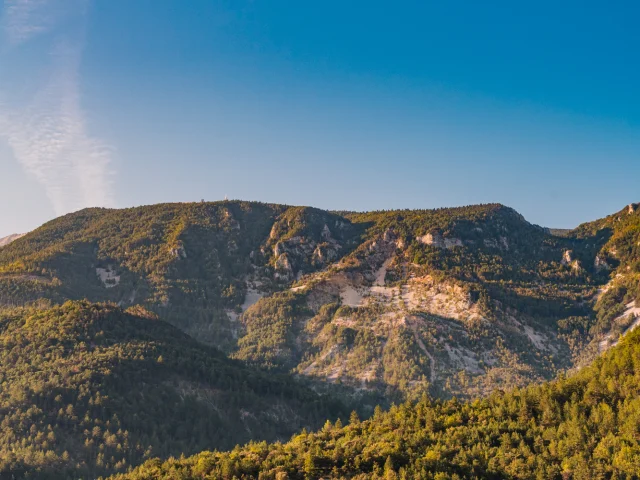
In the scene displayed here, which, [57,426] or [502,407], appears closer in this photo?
[502,407]

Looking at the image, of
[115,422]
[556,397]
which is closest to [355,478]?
[556,397]

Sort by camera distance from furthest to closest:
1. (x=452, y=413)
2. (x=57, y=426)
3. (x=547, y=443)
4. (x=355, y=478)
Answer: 1. (x=57, y=426)
2. (x=452, y=413)
3. (x=547, y=443)
4. (x=355, y=478)

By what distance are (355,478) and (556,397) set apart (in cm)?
5344

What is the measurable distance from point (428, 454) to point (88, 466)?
102 meters

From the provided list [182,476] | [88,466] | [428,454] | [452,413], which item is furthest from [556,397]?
[88,466]

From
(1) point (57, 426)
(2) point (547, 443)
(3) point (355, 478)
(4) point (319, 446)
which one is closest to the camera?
(3) point (355, 478)

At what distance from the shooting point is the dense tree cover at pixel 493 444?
383 feet

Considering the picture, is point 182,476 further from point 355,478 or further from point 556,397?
point 556,397

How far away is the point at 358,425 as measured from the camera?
159000mm

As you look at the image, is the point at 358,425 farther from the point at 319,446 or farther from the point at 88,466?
the point at 88,466

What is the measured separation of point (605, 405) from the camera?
12962cm

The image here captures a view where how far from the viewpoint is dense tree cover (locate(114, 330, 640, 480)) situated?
117 m

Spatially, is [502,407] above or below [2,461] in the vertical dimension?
above

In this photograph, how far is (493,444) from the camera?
129m
